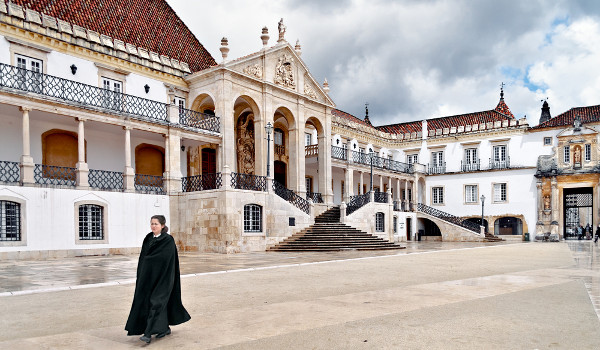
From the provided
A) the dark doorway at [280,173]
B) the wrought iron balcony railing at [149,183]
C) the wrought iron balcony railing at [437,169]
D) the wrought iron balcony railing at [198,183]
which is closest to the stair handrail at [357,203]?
the dark doorway at [280,173]

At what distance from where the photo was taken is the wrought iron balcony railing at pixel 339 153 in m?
31.2

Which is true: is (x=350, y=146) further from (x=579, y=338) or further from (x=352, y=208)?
(x=579, y=338)

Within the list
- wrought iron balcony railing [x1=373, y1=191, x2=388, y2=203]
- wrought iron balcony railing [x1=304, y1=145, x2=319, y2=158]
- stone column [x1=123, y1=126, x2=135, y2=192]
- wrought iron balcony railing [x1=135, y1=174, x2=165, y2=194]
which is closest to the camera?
stone column [x1=123, y1=126, x2=135, y2=192]

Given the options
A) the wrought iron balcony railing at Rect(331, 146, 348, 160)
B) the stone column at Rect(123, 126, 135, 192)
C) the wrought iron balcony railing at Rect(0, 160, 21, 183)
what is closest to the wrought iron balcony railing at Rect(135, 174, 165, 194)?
the stone column at Rect(123, 126, 135, 192)

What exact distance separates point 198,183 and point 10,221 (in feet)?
24.2

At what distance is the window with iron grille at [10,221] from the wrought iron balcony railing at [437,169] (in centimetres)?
3211

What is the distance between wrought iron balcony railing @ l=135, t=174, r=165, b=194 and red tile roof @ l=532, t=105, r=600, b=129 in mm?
28947

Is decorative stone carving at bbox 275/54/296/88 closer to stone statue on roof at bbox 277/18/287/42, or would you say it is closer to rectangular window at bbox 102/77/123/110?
stone statue on roof at bbox 277/18/287/42

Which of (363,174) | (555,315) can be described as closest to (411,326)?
(555,315)

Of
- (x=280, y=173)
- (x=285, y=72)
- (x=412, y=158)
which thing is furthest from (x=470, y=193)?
(x=285, y=72)

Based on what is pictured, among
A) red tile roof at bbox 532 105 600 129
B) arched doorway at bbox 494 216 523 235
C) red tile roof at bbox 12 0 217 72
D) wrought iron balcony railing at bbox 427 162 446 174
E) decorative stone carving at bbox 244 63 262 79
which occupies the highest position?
red tile roof at bbox 12 0 217 72

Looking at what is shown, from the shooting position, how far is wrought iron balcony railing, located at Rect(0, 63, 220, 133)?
16.4 metres

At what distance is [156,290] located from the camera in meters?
4.78

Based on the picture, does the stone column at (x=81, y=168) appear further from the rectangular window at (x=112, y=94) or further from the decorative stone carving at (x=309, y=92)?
the decorative stone carving at (x=309, y=92)
